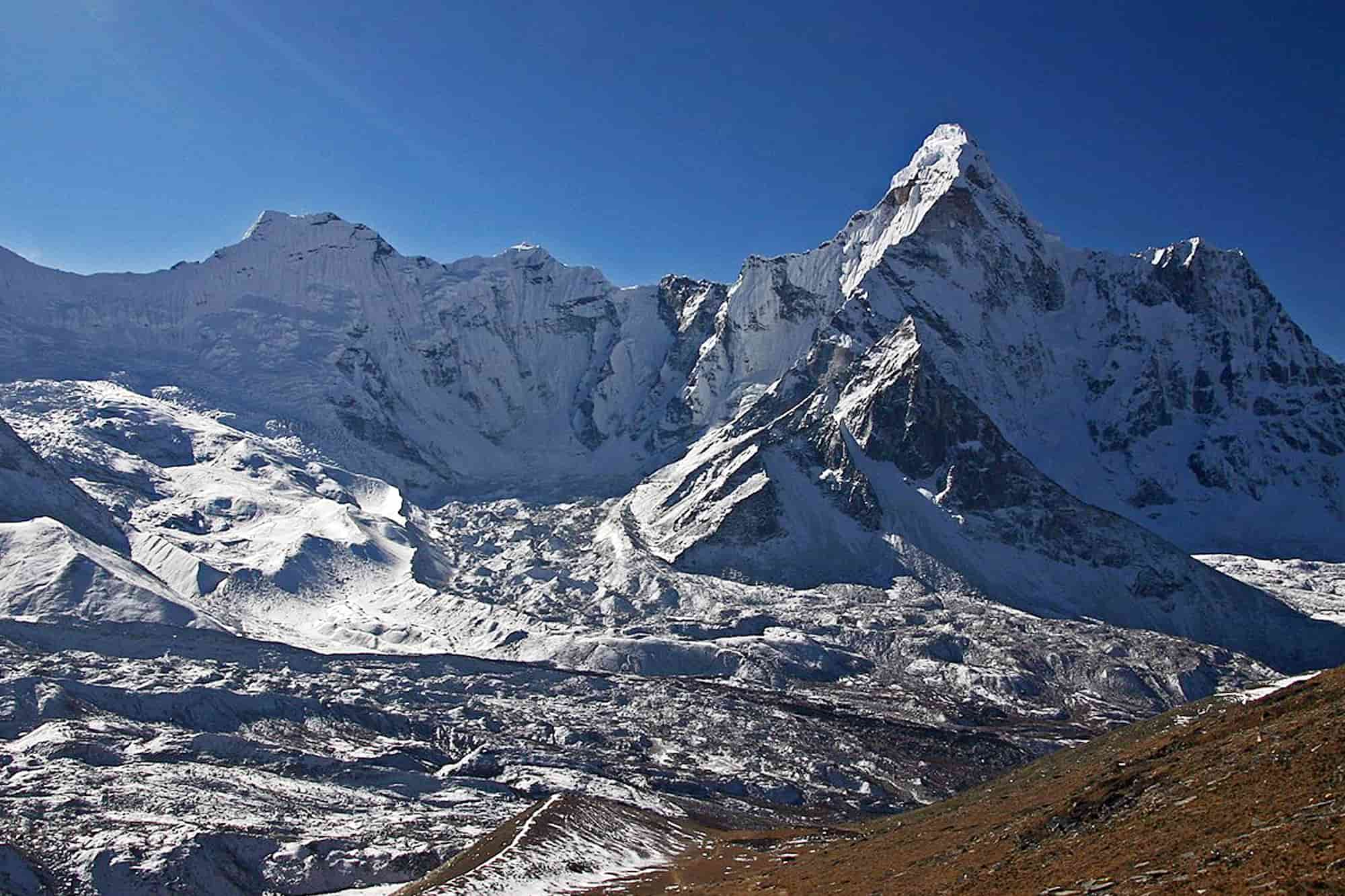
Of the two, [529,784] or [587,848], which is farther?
[529,784]

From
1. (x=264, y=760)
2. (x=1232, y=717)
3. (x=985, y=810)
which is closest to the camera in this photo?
(x=1232, y=717)

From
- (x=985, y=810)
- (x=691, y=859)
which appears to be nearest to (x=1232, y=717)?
(x=985, y=810)

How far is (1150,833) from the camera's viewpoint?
55.7 metres

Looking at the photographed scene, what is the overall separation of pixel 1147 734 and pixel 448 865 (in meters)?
70.8

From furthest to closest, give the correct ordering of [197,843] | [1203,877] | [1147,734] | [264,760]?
[264,760], [197,843], [1147,734], [1203,877]

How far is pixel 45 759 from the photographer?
17762 cm

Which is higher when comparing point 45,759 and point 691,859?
point 45,759

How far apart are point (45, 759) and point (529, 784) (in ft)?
248

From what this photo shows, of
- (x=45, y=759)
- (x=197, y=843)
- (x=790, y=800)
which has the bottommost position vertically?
(x=790, y=800)

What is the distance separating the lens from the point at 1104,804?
215 feet

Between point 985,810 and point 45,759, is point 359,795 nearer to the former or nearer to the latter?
point 45,759

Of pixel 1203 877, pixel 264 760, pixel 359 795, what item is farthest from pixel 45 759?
pixel 1203 877

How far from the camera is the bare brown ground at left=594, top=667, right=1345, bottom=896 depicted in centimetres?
4550

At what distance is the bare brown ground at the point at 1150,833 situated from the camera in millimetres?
45500
